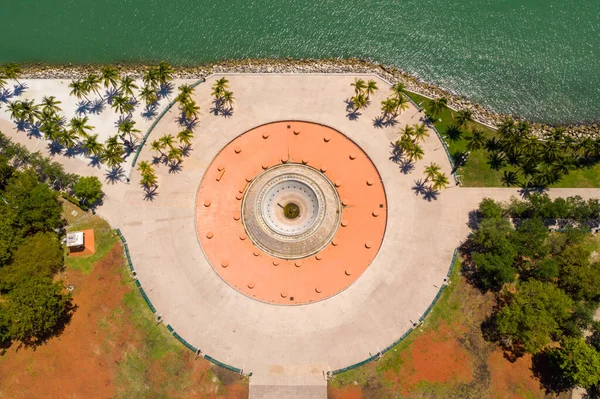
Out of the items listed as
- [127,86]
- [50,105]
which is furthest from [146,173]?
[50,105]

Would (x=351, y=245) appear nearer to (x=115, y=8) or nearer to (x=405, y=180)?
(x=405, y=180)

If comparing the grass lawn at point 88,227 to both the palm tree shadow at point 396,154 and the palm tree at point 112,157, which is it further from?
the palm tree shadow at point 396,154

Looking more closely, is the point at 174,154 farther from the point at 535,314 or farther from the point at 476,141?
the point at 535,314

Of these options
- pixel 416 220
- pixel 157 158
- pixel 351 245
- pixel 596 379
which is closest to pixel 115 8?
pixel 157 158

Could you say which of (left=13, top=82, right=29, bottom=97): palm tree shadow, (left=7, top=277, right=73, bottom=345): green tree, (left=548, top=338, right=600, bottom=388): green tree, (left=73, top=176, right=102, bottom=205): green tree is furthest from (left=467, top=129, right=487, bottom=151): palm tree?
(left=13, top=82, right=29, bottom=97): palm tree shadow

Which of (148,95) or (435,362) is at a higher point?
(148,95)
